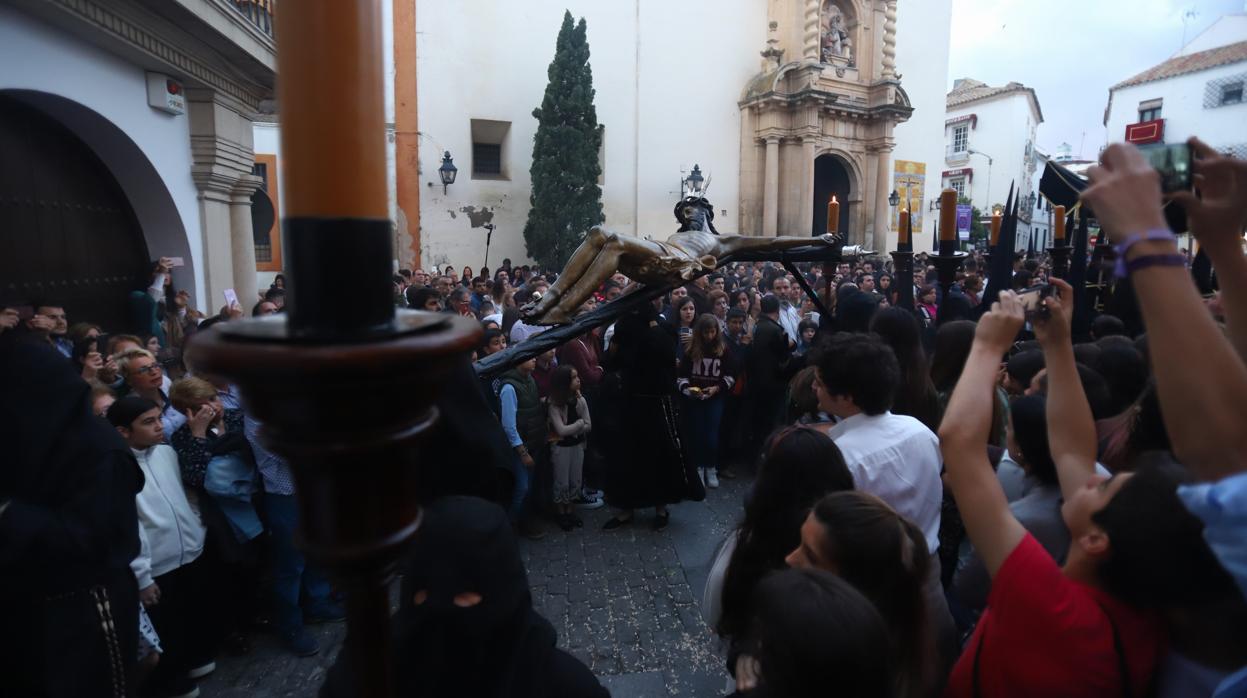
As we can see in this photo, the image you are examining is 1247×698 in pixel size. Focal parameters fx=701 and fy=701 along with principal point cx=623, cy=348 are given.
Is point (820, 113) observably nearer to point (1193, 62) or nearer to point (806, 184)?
point (806, 184)

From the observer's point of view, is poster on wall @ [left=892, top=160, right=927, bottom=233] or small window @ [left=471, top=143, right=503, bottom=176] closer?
small window @ [left=471, top=143, right=503, bottom=176]

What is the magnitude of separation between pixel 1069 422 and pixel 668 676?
2282 millimetres

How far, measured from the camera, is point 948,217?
358 centimetres

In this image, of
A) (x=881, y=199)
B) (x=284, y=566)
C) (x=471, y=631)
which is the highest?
(x=881, y=199)

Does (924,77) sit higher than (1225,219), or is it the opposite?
(924,77)

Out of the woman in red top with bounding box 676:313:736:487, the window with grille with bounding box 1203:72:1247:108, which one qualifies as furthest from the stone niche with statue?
the window with grille with bounding box 1203:72:1247:108

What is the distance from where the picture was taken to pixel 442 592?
5.65 ft

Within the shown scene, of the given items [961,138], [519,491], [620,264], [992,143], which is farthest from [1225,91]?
[519,491]

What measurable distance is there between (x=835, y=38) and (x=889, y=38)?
1.84 meters

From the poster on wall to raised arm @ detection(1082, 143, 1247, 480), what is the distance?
22.7 m

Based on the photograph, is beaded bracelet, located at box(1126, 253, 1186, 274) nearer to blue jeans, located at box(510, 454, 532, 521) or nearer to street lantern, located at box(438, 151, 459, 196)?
blue jeans, located at box(510, 454, 532, 521)

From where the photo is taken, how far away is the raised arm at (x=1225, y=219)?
4.18ft

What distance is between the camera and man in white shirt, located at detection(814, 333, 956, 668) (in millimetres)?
2387

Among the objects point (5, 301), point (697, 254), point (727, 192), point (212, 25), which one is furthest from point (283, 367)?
point (727, 192)
